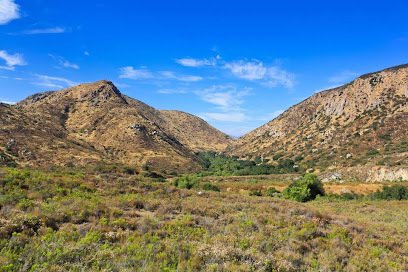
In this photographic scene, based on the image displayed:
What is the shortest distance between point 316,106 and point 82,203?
15204 centimetres

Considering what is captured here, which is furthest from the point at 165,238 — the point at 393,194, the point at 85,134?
the point at 85,134

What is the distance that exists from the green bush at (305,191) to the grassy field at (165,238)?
2601 centimetres

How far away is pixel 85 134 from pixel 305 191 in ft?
311

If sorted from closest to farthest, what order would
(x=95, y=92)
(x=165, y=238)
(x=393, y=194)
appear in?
1. (x=165, y=238)
2. (x=393, y=194)
3. (x=95, y=92)

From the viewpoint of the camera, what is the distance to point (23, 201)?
13.9 meters

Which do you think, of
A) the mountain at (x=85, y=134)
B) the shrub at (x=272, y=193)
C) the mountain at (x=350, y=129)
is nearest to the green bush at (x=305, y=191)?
the shrub at (x=272, y=193)

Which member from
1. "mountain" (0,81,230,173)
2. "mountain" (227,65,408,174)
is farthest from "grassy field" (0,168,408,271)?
"mountain" (227,65,408,174)

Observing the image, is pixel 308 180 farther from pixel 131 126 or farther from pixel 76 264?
pixel 131 126

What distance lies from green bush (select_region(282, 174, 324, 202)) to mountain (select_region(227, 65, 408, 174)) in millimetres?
37294

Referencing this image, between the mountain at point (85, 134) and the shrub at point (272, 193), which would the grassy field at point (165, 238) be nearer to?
the shrub at point (272, 193)

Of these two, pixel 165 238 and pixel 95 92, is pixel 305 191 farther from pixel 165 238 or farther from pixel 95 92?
pixel 95 92

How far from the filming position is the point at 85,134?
394ft

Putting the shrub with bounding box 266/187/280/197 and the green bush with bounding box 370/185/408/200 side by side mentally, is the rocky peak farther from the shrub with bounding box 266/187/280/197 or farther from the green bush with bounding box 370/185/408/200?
the green bush with bounding box 370/185/408/200

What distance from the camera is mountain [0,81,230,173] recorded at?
79088mm
